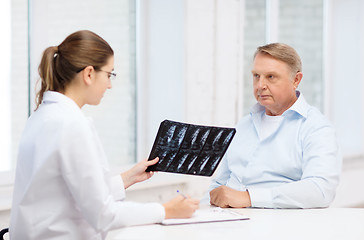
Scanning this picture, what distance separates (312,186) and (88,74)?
3.25 feet

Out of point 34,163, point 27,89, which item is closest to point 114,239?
point 34,163

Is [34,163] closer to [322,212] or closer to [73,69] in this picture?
[73,69]

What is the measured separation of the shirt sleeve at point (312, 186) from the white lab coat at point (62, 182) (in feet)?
2.13

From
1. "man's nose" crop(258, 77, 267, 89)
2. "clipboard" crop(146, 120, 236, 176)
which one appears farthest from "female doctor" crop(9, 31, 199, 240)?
"man's nose" crop(258, 77, 267, 89)

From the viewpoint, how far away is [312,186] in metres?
2.09

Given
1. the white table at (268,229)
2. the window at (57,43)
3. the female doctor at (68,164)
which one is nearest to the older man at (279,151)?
the white table at (268,229)

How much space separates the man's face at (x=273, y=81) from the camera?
239cm

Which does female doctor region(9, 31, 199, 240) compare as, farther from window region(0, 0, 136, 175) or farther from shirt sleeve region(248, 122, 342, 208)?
window region(0, 0, 136, 175)

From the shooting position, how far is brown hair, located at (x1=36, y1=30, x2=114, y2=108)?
5.39 feet

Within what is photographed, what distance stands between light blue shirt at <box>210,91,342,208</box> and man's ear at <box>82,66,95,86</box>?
82 centimetres

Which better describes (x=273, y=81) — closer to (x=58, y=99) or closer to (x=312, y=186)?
(x=312, y=186)

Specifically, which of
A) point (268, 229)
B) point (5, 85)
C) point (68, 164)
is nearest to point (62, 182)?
point (68, 164)

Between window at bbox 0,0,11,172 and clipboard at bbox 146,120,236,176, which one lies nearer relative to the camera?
clipboard at bbox 146,120,236,176

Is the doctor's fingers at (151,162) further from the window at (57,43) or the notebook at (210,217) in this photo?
the window at (57,43)
